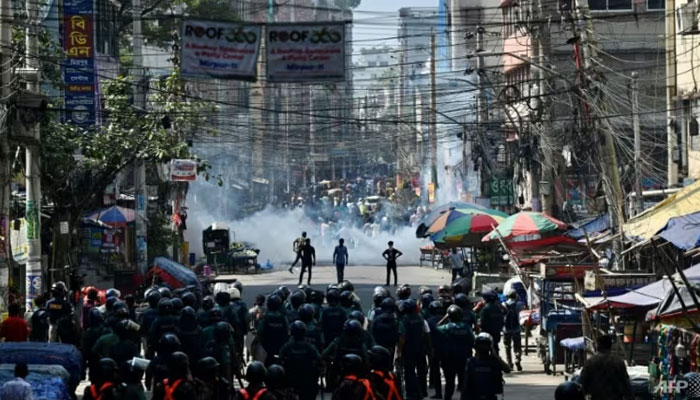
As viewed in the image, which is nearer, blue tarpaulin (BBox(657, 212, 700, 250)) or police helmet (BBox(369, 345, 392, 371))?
police helmet (BBox(369, 345, 392, 371))

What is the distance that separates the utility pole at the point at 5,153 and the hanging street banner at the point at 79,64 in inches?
210

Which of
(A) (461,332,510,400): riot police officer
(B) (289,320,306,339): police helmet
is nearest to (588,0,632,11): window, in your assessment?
(B) (289,320,306,339): police helmet

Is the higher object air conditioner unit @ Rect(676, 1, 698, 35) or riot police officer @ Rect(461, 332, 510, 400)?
air conditioner unit @ Rect(676, 1, 698, 35)

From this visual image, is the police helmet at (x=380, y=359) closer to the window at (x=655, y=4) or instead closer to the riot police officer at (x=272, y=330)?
the riot police officer at (x=272, y=330)

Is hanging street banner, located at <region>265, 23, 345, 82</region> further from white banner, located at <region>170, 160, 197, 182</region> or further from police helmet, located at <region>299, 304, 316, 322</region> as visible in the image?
white banner, located at <region>170, 160, 197, 182</region>

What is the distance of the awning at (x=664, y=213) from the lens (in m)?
23.8

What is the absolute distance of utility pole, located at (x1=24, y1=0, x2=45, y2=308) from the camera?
28.4m

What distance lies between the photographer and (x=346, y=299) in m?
21.9

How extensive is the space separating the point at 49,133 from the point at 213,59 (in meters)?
6.79

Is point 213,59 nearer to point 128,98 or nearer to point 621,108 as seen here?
point 128,98

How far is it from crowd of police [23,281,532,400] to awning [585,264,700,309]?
1.60m

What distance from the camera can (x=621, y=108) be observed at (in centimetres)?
5100

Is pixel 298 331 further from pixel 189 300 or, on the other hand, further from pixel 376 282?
pixel 376 282

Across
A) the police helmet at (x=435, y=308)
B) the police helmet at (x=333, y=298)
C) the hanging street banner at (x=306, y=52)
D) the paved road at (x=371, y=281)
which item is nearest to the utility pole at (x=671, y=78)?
the paved road at (x=371, y=281)
